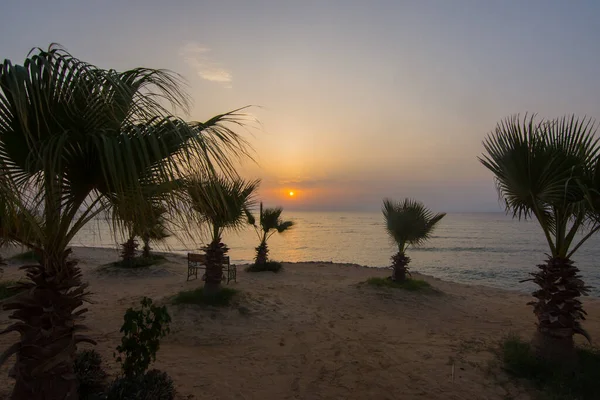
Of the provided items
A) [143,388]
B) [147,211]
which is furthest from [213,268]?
[147,211]

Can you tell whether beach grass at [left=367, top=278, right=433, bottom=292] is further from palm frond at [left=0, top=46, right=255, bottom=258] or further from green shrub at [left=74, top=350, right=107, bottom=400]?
palm frond at [left=0, top=46, right=255, bottom=258]

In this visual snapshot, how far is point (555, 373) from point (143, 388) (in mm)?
6222

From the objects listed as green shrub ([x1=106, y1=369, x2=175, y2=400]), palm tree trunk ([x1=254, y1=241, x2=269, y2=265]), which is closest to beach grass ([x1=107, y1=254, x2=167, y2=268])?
palm tree trunk ([x1=254, y1=241, x2=269, y2=265])

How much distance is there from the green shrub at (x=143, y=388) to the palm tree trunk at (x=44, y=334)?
851 millimetres

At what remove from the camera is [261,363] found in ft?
20.8

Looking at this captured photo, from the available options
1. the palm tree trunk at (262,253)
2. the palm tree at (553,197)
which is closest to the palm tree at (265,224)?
the palm tree trunk at (262,253)

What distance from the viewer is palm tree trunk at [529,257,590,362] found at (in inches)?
239

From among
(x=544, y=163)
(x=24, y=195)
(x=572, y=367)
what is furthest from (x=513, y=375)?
(x=24, y=195)

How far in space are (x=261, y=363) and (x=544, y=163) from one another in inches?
232

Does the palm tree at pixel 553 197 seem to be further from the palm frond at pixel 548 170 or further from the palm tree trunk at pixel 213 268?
the palm tree trunk at pixel 213 268

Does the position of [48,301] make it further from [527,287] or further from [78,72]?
[527,287]

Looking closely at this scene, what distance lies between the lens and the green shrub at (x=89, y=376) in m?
4.45

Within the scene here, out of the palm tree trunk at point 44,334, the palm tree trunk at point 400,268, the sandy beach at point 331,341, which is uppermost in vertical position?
the palm tree trunk at point 44,334

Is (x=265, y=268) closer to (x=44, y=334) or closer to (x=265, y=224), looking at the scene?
(x=265, y=224)
